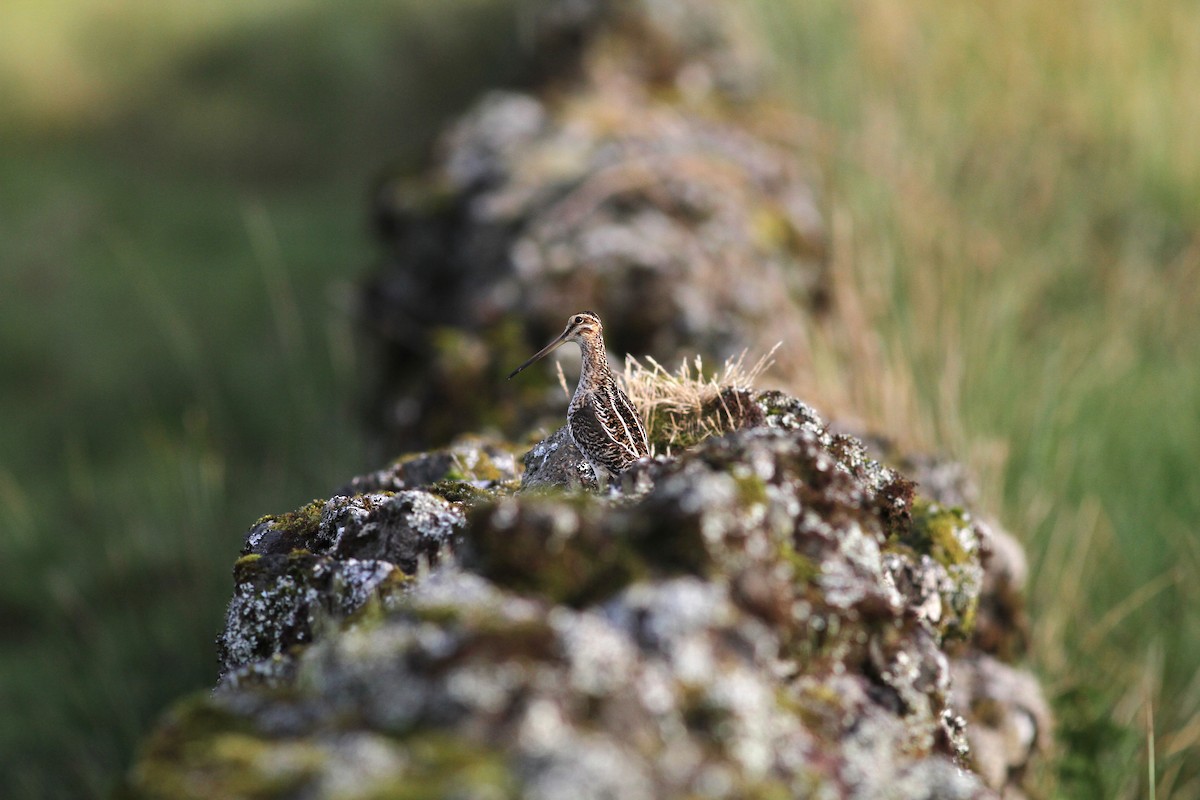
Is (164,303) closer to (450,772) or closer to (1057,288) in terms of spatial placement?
(1057,288)

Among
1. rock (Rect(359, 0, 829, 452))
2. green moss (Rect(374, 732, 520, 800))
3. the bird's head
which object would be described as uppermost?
rock (Rect(359, 0, 829, 452))

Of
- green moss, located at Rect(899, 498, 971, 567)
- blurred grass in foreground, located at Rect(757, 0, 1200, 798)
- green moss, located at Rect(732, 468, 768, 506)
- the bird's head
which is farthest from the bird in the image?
blurred grass in foreground, located at Rect(757, 0, 1200, 798)

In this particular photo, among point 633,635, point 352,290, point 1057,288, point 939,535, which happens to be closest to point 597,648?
point 633,635

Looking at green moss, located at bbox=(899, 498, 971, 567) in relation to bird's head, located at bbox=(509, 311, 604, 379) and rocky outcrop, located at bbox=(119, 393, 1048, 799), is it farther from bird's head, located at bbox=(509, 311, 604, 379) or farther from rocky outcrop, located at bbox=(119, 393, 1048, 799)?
bird's head, located at bbox=(509, 311, 604, 379)

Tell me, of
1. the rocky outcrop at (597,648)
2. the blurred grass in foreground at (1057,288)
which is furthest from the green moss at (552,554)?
the blurred grass in foreground at (1057,288)

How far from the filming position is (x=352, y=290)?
4754 millimetres

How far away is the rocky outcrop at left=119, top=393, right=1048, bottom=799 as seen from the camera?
3.56 ft

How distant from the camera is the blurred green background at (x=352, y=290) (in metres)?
3.24

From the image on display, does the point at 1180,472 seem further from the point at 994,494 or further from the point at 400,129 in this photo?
the point at 400,129

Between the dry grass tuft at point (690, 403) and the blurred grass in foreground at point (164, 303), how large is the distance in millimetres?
1672

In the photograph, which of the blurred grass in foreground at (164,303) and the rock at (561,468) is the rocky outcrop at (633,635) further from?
the blurred grass in foreground at (164,303)

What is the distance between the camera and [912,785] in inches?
52.4

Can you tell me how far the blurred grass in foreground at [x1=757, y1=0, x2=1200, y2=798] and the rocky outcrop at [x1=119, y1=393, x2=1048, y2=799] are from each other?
148cm

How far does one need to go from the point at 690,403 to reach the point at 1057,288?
322 cm
